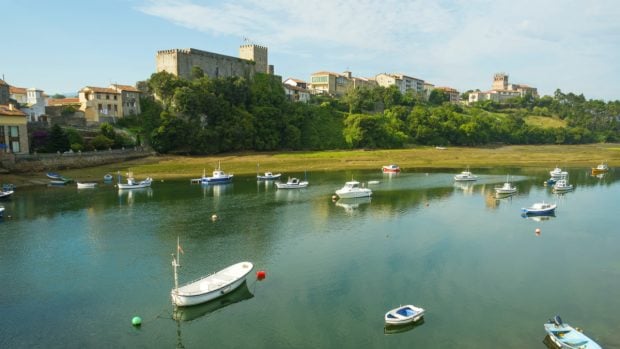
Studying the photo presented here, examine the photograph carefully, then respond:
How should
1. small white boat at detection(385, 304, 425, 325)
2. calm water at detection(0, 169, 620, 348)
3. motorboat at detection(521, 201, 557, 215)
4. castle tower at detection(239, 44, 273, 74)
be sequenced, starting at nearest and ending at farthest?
calm water at detection(0, 169, 620, 348) → small white boat at detection(385, 304, 425, 325) → motorboat at detection(521, 201, 557, 215) → castle tower at detection(239, 44, 273, 74)

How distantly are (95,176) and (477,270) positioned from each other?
59.3 metres

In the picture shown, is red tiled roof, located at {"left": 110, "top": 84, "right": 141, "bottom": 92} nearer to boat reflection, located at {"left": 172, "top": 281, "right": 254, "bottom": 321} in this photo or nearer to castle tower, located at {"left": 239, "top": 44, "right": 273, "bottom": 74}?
castle tower, located at {"left": 239, "top": 44, "right": 273, "bottom": 74}

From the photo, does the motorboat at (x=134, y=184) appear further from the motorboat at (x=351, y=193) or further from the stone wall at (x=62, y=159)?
the motorboat at (x=351, y=193)

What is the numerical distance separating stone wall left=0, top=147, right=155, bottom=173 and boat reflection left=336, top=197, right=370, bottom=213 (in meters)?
43.2

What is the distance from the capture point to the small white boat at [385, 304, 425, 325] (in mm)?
23391

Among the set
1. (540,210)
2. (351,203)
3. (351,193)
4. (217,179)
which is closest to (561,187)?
(540,210)

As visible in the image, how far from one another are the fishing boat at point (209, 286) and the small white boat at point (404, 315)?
30.6 ft

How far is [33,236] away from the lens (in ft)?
129

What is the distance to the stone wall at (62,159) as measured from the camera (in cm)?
6611

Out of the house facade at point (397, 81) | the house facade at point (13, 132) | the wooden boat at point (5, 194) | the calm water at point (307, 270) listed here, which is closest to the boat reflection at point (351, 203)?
the calm water at point (307, 270)

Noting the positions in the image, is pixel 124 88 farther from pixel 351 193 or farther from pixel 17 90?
pixel 351 193

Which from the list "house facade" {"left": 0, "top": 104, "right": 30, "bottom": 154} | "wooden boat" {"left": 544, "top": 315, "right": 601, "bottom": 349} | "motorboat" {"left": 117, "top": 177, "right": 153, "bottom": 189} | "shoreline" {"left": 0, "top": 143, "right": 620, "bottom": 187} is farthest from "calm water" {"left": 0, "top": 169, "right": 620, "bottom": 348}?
"shoreline" {"left": 0, "top": 143, "right": 620, "bottom": 187}

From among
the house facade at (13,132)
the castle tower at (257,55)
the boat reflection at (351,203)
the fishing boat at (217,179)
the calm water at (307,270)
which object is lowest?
the calm water at (307,270)

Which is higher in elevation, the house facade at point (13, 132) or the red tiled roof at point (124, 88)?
the red tiled roof at point (124, 88)
